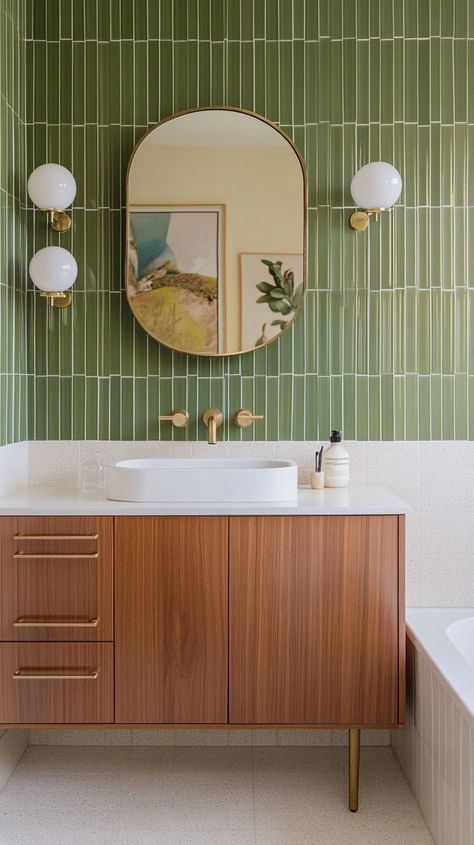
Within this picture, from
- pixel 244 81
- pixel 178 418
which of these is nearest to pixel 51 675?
pixel 178 418

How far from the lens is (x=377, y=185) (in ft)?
7.97

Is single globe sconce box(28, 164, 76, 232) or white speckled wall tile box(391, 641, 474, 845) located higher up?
single globe sconce box(28, 164, 76, 232)

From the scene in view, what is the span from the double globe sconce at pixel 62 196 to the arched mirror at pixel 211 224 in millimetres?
197

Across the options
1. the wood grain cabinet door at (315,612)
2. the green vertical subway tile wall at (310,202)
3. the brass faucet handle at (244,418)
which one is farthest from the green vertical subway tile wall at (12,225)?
the wood grain cabinet door at (315,612)

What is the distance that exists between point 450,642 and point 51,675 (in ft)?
3.57

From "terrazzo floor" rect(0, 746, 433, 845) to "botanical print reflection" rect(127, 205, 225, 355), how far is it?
4.36 feet

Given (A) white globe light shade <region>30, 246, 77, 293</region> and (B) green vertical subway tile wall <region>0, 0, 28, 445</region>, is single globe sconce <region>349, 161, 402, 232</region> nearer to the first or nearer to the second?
(A) white globe light shade <region>30, 246, 77, 293</region>

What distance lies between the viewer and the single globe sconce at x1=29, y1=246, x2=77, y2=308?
2412 mm

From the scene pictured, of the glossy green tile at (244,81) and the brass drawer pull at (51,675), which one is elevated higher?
the glossy green tile at (244,81)

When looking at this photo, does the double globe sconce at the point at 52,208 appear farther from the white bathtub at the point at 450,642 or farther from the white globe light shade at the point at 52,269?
the white bathtub at the point at 450,642

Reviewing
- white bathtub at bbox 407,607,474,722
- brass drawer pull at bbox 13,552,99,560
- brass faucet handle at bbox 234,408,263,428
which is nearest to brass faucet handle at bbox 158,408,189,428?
brass faucet handle at bbox 234,408,263,428

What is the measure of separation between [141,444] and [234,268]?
2.11 feet

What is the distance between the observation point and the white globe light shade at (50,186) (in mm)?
2400

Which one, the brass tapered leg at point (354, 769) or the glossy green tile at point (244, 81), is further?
the glossy green tile at point (244, 81)
